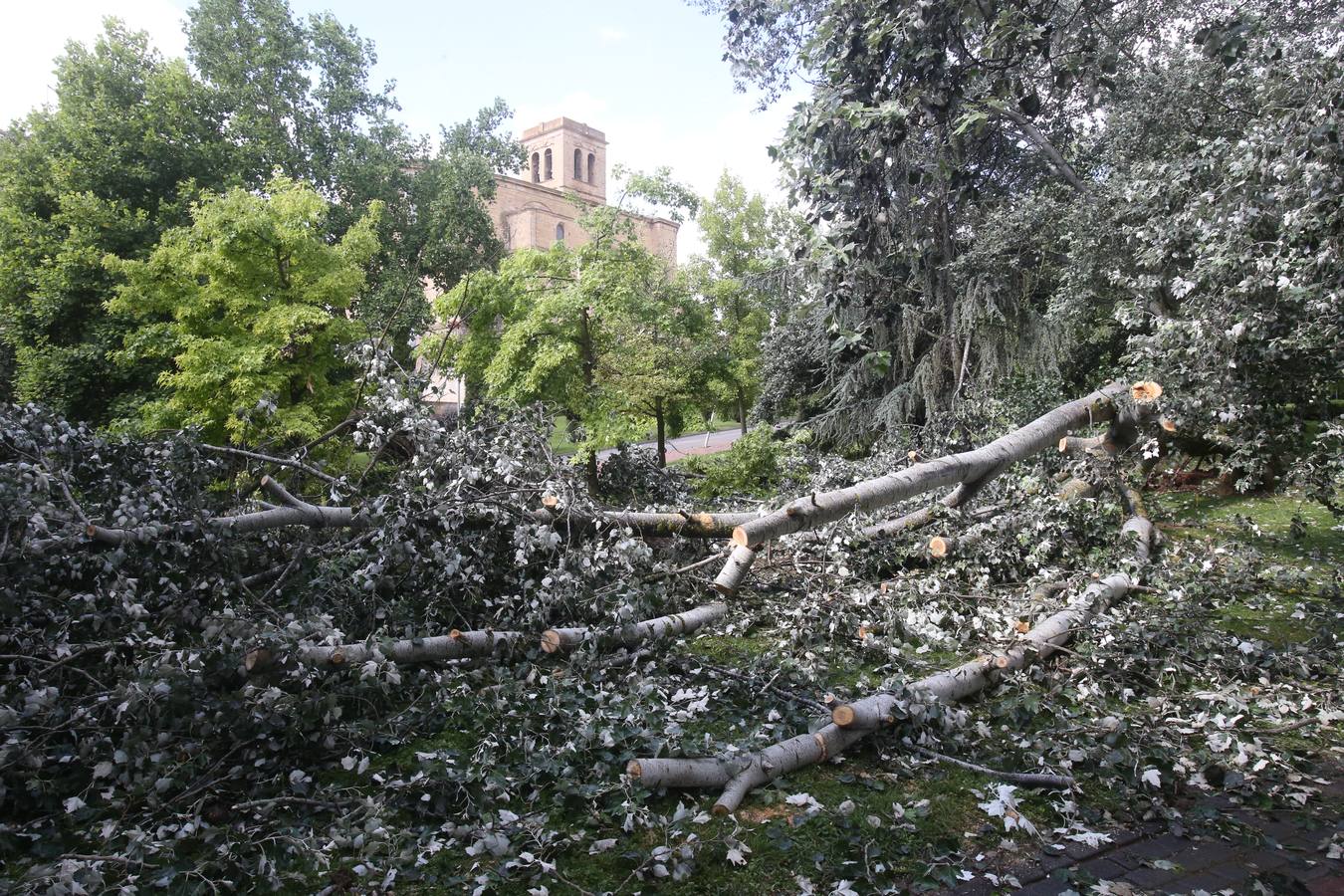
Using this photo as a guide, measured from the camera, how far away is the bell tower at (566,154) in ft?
193

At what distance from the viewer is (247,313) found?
42.9ft

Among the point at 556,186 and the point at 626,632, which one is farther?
the point at 556,186

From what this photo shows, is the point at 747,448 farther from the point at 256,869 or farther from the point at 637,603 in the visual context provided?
the point at 256,869

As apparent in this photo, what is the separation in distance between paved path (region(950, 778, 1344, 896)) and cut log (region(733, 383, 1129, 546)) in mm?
2116

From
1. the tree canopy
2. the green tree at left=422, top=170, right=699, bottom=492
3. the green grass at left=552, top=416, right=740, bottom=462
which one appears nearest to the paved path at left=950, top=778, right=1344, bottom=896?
the green grass at left=552, top=416, right=740, bottom=462

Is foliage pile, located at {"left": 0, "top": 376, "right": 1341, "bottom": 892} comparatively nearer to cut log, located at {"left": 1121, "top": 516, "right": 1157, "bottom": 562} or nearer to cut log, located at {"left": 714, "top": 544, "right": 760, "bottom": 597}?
cut log, located at {"left": 1121, "top": 516, "right": 1157, "bottom": 562}

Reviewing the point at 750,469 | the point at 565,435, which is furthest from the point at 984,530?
the point at 750,469

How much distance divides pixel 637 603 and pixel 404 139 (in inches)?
929

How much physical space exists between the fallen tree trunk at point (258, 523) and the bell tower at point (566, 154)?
182 feet

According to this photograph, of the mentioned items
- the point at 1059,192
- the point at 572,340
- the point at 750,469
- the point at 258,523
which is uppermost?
the point at 1059,192

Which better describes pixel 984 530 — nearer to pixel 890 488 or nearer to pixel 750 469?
pixel 890 488

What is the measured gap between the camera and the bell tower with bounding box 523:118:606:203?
5875cm

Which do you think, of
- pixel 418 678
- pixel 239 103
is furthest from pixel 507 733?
pixel 239 103

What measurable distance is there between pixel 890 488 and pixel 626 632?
185 cm
